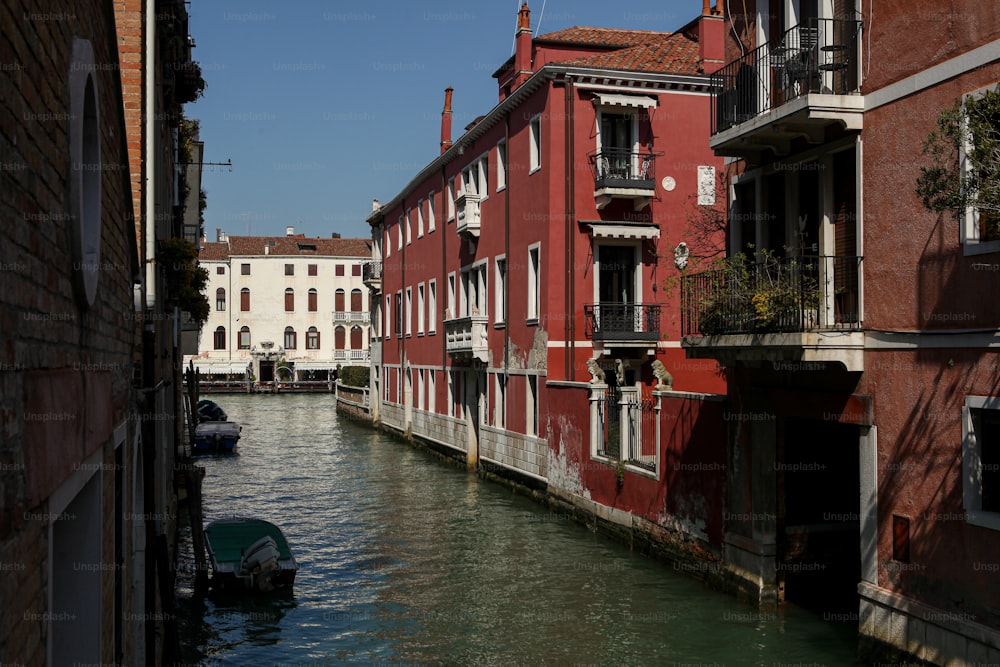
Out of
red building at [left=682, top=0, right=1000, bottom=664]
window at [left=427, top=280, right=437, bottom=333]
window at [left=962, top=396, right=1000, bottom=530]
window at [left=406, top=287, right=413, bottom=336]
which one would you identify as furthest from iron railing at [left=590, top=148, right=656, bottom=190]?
window at [left=406, top=287, right=413, bottom=336]

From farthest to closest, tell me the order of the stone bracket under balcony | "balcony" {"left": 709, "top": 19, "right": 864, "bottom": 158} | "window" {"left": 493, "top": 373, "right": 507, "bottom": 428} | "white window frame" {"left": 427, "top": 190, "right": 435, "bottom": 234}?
"white window frame" {"left": 427, "top": 190, "right": 435, "bottom": 234} < "window" {"left": 493, "top": 373, "right": 507, "bottom": 428} < "balcony" {"left": 709, "top": 19, "right": 864, "bottom": 158} < the stone bracket under balcony

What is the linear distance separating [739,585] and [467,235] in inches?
626

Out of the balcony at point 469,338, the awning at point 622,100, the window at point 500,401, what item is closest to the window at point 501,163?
the balcony at point 469,338

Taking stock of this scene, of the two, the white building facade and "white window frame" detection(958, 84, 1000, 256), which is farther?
the white building facade

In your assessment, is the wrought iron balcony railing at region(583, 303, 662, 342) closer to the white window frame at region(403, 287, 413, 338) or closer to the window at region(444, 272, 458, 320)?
the window at region(444, 272, 458, 320)

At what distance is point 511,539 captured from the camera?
17.0 meters

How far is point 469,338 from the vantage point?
1011 inches

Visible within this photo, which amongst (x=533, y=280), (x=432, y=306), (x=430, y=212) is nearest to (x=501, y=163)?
(x=533, y=280)

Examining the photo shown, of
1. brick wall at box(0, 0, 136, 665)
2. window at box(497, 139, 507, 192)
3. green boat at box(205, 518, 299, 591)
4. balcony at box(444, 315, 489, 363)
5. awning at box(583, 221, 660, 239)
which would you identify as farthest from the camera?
balcony at box(444, 315, 489, 363)

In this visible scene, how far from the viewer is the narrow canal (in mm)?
10766

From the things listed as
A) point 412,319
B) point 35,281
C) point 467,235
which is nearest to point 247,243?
point 412,319

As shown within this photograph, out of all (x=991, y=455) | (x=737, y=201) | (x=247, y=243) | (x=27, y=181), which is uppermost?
(x=247, y=243)

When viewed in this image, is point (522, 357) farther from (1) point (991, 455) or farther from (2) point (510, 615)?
(1) point (991, 455)

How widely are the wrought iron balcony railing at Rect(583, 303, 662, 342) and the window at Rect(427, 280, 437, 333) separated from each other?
11457 mm
